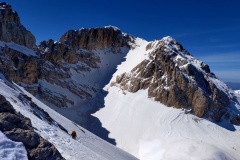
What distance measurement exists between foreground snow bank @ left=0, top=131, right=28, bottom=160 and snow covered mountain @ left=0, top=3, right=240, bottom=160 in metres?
50.9

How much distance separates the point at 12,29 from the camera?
8669cm

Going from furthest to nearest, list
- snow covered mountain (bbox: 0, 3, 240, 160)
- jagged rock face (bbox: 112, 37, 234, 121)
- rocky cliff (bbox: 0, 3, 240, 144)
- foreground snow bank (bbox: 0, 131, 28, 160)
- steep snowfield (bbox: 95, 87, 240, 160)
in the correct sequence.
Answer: rocky cliff (bbox: 0, 3, 240, 144), jagged rock face (bbox: 112, 37, 234, 121), snow covered mountain (bbox: 0, 3, 240, 160), steep snowfield (bbox: 95, 87, 240, 160), foreground snow bank (bbox: 0, 131, 28, 160)

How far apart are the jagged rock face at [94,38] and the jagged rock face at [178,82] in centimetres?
2432

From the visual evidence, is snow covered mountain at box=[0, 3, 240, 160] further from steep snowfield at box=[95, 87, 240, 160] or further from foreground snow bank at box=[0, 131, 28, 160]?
foreground snow bank at box=[0, 131, 28, 160]

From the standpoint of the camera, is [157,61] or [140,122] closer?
[140,122]

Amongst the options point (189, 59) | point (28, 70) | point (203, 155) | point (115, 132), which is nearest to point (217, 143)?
point (203, 155)

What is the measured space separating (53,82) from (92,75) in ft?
62.5

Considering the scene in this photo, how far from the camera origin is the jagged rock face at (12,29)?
84.5m

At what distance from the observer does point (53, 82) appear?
9138cm

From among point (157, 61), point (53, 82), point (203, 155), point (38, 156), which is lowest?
point (203, 155)

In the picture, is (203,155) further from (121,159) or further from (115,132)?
(121,159)

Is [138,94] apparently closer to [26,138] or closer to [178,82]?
[178,82]

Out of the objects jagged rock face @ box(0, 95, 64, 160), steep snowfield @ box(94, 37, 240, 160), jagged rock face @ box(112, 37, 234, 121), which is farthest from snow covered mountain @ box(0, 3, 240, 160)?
jagged rock face @ box(0, 95, 64, 160)

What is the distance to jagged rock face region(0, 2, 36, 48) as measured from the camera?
3328 inches
